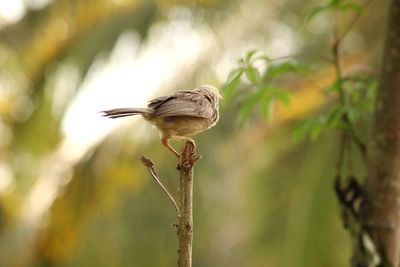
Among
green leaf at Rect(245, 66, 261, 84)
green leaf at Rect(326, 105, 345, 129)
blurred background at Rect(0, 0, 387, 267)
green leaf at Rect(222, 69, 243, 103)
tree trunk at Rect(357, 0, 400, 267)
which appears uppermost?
blurred background at Rect(0, 0, 387, 267)

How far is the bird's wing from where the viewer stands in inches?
65.5

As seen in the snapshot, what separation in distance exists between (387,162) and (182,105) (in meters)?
0.97

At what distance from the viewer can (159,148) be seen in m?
4.80

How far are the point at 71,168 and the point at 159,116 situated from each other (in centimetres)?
292

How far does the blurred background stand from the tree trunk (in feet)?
4.59

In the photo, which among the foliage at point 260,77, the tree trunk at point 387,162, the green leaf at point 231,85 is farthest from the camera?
the tree trunk at point 387,162

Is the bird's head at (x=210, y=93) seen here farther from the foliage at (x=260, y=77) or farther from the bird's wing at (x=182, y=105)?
the foliage at (x=260, y=77)

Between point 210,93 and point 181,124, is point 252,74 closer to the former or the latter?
point 210,93

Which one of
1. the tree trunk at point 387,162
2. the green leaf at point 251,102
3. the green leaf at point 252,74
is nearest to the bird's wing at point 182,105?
the green leaf at point 252,74

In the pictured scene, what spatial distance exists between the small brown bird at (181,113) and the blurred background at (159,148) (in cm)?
212

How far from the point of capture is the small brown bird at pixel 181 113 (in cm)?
167

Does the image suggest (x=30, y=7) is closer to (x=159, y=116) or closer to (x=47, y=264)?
(x=47, y=264)

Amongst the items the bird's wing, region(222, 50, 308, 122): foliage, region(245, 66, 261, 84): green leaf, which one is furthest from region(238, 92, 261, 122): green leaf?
the bird's wing

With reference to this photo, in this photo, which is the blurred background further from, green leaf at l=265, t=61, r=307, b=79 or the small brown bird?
the small brown bird
